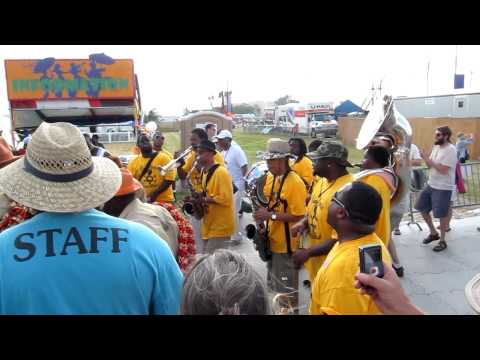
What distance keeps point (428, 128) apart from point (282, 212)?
20.6 meters

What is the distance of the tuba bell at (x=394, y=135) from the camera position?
4.30 metres

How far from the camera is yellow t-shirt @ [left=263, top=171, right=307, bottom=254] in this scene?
3.81 meters

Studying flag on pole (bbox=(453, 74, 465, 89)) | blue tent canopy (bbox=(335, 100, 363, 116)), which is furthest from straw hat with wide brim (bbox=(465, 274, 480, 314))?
blue tent canopy (bbox=(335, 100, 363, 116))

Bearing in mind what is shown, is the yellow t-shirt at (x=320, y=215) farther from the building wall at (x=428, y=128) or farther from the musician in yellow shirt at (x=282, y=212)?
the building wall at (x=428, y=128)

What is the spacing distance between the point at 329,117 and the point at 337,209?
33.8m

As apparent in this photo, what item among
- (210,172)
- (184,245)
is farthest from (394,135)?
(184,245)

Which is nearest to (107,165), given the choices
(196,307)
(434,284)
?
(196,307)

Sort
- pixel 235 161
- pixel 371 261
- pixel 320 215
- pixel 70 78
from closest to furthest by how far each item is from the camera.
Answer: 1. pixel 371 261
2. pixel 320 215
3. pixel 235 161
4. pixel 70 78

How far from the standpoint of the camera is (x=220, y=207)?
178 inches

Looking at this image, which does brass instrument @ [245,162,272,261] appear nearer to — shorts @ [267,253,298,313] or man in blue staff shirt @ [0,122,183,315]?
shorts @ [267,253,298,313]

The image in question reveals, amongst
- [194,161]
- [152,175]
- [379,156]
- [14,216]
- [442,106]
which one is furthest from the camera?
[442,106]

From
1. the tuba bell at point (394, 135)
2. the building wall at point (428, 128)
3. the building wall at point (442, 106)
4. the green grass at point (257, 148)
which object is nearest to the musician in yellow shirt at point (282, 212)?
the tuba bell at point (394, 135)

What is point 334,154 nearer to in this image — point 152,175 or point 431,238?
point 152,175

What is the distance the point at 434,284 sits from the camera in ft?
16.3
